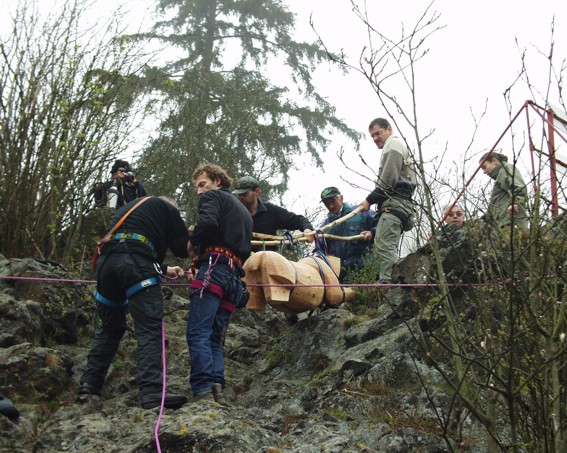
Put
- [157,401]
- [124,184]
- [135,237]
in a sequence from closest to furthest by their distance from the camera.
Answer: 1. [157,401]
2. [135,237]
3. [124,184]

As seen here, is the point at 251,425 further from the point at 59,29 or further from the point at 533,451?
the point at 59,29

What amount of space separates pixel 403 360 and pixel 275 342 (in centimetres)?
191

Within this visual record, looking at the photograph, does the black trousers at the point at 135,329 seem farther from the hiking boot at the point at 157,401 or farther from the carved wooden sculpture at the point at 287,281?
the carved wooden sculpture at the point at 287,281

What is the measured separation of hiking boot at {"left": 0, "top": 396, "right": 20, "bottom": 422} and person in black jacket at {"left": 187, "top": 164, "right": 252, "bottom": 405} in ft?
4.18

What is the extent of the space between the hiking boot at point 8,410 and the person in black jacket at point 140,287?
69 centimetres

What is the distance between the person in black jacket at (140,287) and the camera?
5273 millimetres

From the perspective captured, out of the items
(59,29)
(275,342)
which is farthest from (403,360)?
(59,29)

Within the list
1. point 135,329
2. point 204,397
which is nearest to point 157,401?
point 204,397

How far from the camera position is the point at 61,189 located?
8.68 m

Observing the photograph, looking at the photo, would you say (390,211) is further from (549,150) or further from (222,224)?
(549,150)

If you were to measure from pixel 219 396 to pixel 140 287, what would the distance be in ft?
3.40

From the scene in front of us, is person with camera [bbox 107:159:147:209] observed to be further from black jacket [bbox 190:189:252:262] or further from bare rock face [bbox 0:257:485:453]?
black jacket [bbox 190:189:252:262]

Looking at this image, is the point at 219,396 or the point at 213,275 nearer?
the point at 219,396

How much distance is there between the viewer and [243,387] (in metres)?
6.73
